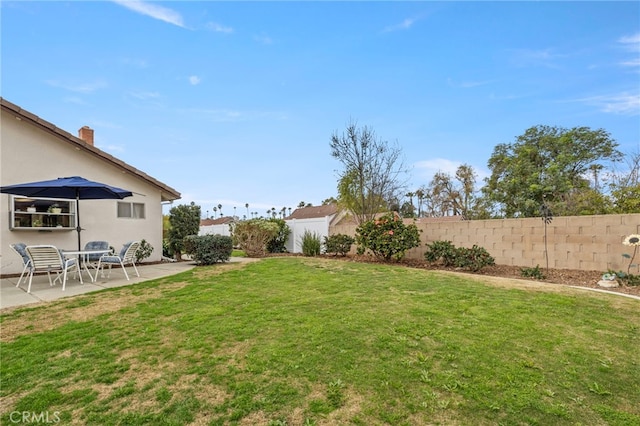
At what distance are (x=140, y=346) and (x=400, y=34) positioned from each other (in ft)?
37.9

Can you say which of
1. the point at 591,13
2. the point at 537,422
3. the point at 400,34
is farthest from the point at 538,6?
the point at 537,422

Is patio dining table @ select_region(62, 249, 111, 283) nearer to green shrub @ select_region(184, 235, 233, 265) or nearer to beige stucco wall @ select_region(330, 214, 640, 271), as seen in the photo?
green shrub @ select_region(184, 235, 233, 265)

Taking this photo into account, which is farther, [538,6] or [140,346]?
[538,6]

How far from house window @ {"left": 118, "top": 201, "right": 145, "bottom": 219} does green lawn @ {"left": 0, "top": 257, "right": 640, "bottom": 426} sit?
20.4ft

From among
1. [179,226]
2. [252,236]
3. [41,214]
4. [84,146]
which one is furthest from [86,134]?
[252,236]

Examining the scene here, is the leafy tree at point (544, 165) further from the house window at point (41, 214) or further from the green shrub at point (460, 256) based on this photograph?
the house window at point (41, 214)

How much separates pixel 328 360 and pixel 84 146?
1062 cm

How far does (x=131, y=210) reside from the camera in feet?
37.0

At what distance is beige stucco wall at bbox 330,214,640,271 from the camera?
7645 millimetres

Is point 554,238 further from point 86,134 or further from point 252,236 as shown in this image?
point 86,134

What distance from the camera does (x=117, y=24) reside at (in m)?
9.46

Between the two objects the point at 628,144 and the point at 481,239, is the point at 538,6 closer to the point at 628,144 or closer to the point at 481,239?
the point at 481,239

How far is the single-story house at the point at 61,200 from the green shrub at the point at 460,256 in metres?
9.07

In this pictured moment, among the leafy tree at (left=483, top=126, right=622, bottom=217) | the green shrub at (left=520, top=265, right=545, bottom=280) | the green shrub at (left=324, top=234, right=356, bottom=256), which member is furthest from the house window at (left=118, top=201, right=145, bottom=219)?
the leafy tree at (left=483, top=126, right=622, bottom=217)
